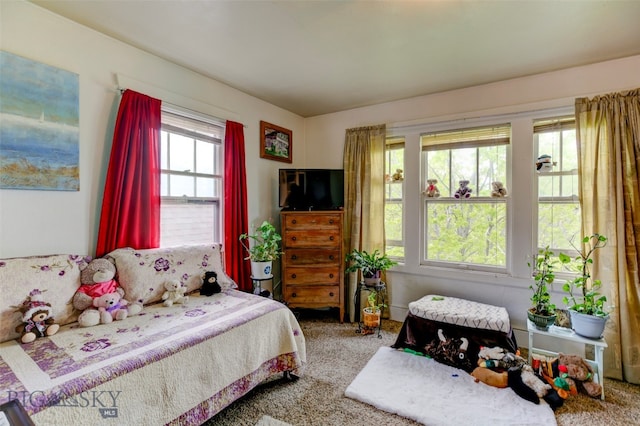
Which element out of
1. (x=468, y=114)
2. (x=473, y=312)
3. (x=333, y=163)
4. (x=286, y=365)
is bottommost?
(x=286, y=365)

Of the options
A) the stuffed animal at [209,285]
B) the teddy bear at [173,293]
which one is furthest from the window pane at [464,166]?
the teddy bear at [173,293]

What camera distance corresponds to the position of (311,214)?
3.18 meters

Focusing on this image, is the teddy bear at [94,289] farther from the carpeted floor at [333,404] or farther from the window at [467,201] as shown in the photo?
the window at [467,201]

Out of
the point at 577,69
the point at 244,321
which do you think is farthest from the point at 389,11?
the point at 244,321

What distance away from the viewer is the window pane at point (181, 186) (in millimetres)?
2532

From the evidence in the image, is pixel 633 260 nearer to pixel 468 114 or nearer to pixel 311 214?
pixel 468 114

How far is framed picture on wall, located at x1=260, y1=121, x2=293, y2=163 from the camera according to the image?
3307 mm

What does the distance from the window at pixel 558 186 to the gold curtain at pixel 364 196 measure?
4.82 feet

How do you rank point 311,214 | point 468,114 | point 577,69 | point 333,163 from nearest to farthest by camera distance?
point 577,69 → point 468,114 → point 311,214 → point 333,163

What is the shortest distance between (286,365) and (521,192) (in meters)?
2.55

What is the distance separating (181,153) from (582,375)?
354cm

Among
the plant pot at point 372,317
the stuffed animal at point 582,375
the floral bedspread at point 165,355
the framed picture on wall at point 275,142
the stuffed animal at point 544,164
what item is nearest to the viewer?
the floral bedspread at point 165,355

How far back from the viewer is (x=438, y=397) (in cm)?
193

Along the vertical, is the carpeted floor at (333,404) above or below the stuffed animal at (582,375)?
below
